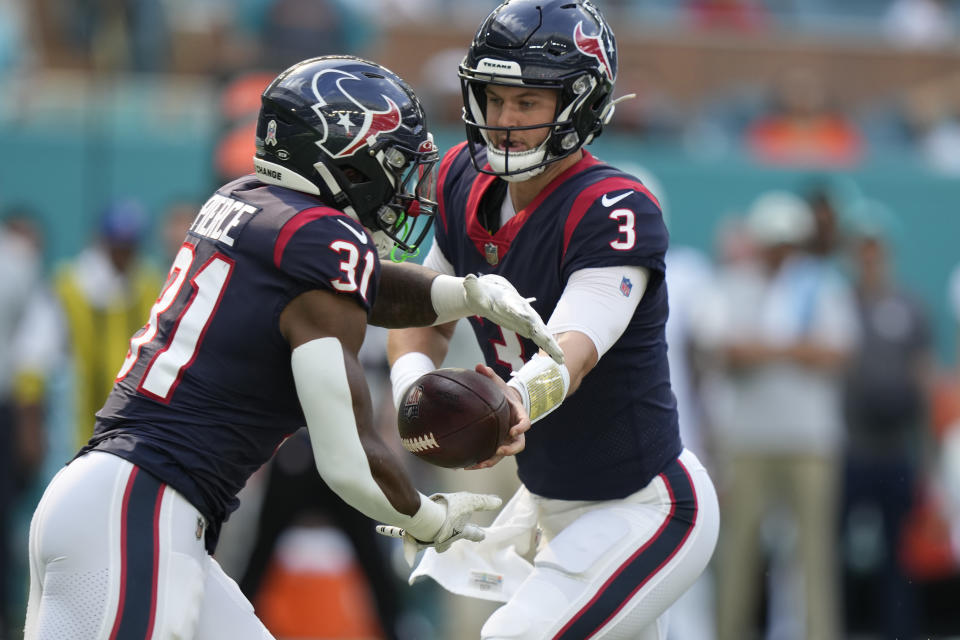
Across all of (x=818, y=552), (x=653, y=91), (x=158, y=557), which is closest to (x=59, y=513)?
(x=158, y=557)

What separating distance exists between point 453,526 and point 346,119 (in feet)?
3.37

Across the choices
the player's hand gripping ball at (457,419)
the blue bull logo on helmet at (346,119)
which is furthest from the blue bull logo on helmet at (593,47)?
the player's hand gripping ball at (457,419)

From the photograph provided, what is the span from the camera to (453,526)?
3.49 meters

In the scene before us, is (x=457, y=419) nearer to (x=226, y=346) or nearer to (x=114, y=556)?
(x=226, y=346)

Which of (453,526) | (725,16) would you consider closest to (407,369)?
(453,526)

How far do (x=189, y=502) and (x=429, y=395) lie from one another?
0.61m

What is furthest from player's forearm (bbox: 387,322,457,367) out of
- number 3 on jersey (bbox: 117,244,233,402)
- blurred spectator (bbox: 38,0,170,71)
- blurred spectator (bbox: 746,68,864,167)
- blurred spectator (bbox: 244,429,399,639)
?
blurred spectator (bbox: 38,0,170,71)

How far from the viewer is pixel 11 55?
32.6 feet

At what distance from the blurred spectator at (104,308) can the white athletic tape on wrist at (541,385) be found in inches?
167

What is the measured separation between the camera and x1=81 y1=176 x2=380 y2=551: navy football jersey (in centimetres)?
326

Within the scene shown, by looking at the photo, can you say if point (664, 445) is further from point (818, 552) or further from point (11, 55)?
point (11, 55)

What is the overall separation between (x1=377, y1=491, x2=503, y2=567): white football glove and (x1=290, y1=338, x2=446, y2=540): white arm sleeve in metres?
0.16

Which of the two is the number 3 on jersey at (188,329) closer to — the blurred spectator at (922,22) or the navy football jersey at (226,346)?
the navy football jersey at (226,346)

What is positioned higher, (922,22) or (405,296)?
(405,296)
